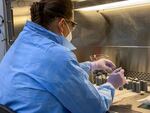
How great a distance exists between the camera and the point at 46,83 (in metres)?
1.13

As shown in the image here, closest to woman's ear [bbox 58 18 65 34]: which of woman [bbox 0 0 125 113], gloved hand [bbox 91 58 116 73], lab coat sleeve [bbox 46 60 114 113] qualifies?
woman [bbox 0 0 125 113]

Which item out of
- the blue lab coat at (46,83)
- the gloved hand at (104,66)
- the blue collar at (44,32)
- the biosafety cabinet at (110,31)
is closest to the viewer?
A: the blue lab coat at (46,83)

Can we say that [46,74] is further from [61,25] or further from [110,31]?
[110,31]

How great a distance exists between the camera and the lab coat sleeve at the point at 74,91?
1132 millimetres

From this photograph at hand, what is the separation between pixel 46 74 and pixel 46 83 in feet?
0.12

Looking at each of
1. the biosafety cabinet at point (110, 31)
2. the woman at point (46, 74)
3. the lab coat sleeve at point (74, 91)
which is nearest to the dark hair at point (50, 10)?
the woman at point (46, 74)

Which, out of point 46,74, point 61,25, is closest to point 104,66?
point 61,25

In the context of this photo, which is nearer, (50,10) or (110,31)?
(50,10)

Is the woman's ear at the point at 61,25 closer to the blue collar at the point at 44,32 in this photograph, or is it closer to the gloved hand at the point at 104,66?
the blue collar at the point at 44,32

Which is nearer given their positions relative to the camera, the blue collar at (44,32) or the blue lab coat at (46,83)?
the blue lab coat at (46,83)

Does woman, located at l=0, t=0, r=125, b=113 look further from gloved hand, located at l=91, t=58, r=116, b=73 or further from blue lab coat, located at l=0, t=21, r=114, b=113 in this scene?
gloved hand, located at l=91, t=58, r=116, b=73

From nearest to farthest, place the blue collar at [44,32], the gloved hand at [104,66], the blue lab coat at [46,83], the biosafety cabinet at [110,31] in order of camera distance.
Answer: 1. the blue lab coat at [46,83]
2. the blue collar at [44,32]
3. the gloved hand at [104,66]
4. the biosafety cabinet at [110,31]

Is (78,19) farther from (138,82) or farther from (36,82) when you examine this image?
(36,82)

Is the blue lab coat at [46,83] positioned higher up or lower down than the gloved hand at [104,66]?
higher up
